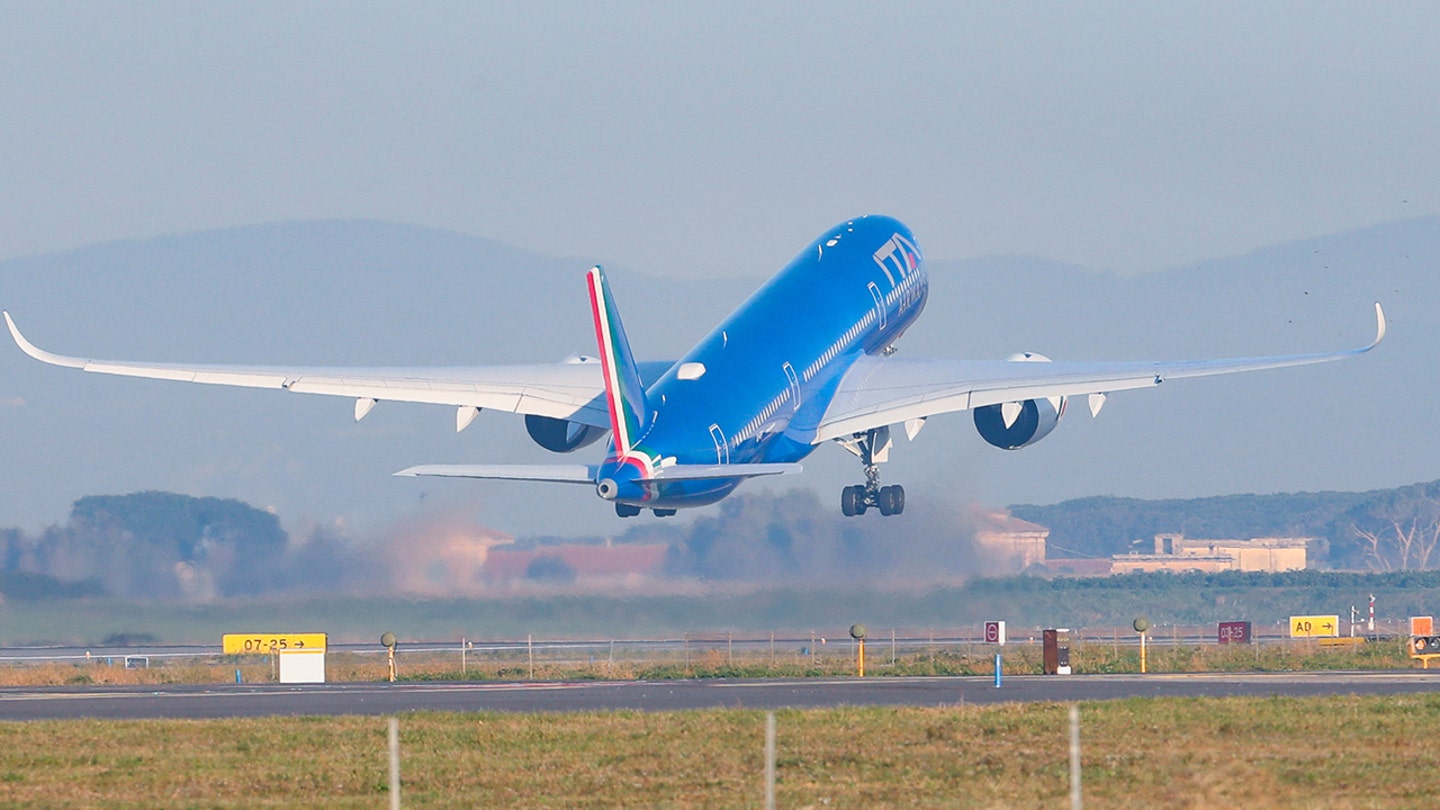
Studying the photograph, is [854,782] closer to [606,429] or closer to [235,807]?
[235,807]

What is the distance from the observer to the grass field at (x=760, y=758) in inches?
1063

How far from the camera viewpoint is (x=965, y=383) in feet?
223

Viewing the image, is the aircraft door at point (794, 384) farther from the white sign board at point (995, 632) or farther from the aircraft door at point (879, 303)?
the white sign board at point (995, 632)

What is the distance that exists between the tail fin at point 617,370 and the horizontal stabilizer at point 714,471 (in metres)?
1.20

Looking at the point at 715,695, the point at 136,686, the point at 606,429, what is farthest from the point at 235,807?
the point at 606,429

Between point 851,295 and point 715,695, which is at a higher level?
point 851,295

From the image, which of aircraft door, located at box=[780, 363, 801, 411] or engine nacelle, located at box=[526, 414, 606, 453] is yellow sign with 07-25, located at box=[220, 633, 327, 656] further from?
→ aircraft door, located at box=[780, 363, 801, 411]

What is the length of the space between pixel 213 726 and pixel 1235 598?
88.3m

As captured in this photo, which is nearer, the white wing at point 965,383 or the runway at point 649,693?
the runway at point 649,693

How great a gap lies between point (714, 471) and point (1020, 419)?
723 inches

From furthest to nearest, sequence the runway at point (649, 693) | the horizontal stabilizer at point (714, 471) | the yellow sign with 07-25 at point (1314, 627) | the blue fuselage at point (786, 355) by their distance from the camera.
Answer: the yellow sign with 07-25 at point (1314, 627), the blue fuselage at point (786, 355), the horizontal stabilizer at point (714, 471), the runway at point (649, 693)

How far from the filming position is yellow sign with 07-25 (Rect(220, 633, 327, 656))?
70.6m

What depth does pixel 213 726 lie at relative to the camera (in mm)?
37812

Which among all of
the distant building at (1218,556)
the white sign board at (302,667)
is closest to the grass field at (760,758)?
the white sign board at (302,667)
